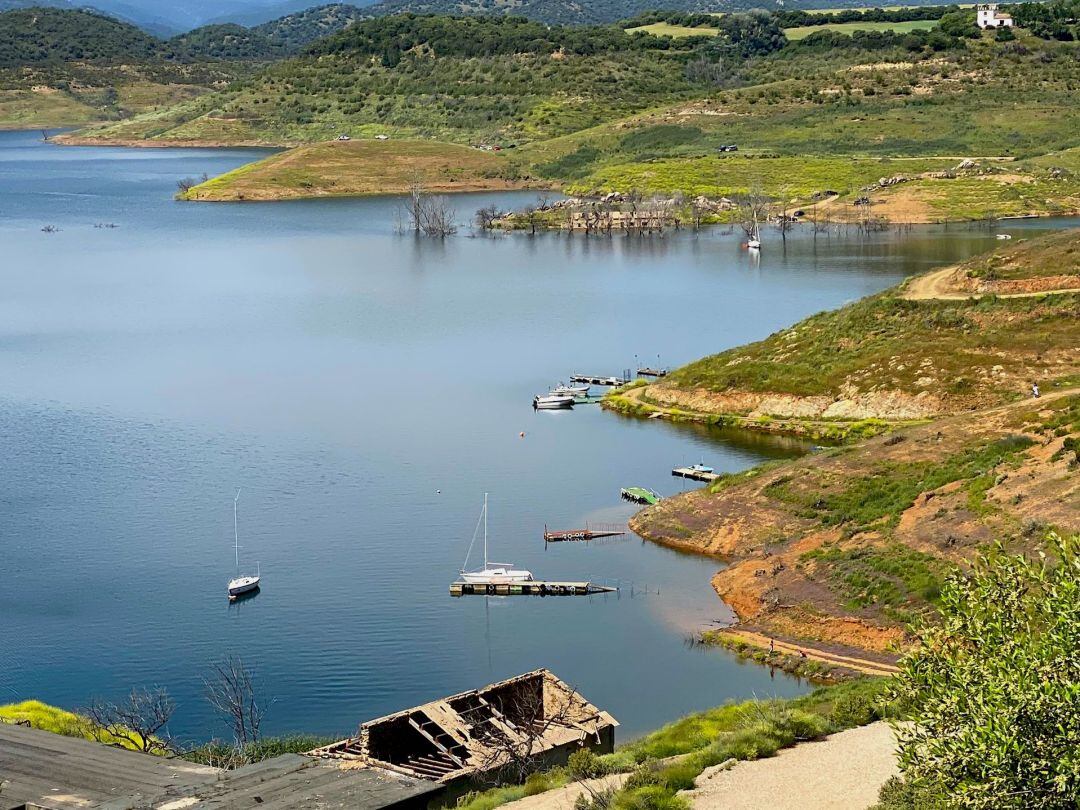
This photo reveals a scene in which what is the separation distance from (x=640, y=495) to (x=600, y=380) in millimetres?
23888

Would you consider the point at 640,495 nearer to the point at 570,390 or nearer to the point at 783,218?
the point at 570,390

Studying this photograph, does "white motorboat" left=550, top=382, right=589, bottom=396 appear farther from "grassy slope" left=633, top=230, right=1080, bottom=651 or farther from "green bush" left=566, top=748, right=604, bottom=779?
"green bush" left=566, top=748, right=604, bottom=779

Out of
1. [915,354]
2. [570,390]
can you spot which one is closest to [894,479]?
[915,354]

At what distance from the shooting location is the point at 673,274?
127 m

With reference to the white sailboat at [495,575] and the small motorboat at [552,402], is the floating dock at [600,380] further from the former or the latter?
the white sailboat at [495,575]

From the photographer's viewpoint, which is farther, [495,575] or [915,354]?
[915,354]

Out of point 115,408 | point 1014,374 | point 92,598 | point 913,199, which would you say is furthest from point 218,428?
point 913,199

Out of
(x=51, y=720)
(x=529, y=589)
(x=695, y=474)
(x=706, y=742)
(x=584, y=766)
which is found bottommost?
(x=529, y=589)

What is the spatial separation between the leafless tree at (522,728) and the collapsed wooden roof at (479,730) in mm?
22

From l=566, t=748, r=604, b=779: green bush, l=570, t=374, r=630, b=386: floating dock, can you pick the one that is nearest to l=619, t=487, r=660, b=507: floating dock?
l=570, t=374, r=630, b=386: floating dock

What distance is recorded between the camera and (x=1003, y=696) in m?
Answer: 21.2

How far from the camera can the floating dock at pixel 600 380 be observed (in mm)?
85938

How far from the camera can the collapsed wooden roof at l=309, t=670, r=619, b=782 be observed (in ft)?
116

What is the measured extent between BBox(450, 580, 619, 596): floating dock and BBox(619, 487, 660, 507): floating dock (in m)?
9.62
